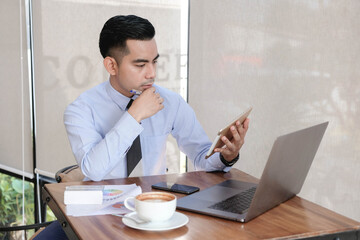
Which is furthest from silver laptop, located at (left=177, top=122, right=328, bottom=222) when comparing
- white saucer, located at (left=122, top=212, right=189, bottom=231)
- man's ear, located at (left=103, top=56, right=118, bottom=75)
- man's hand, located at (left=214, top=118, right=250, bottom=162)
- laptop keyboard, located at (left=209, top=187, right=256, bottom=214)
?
man's ear, located at (left=103, top=56, right=118, bottom=75)

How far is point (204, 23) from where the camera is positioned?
2.81m

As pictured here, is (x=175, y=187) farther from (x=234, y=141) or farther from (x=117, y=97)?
(x=117, y=97)

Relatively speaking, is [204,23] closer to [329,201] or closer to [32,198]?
[329,201]

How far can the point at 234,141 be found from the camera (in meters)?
1.70

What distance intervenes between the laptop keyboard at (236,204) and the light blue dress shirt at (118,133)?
37 cm

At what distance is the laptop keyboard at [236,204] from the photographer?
4.24 feet

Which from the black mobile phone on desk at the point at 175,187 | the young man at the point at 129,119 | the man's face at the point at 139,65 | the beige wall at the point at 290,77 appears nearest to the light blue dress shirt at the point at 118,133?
the young man at the point at 129,119

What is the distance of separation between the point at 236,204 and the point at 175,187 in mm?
262

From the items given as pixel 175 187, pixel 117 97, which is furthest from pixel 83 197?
pixel 117 97

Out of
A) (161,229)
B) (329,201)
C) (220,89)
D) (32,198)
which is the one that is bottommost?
(32,198)

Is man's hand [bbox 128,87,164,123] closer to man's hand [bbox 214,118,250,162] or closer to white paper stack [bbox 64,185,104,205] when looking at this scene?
man's hand [bbox 214,118,250,162]

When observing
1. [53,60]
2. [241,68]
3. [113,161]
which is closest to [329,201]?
[241,68]

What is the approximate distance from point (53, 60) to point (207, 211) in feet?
8.13

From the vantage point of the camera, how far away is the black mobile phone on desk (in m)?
1.49
